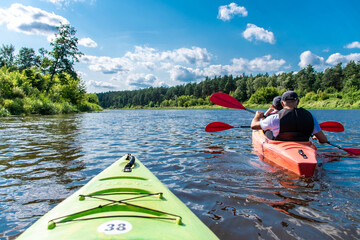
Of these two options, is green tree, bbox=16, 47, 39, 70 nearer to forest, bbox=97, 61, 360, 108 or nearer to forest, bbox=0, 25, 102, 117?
forest, bbox=0, 25, 102, 117

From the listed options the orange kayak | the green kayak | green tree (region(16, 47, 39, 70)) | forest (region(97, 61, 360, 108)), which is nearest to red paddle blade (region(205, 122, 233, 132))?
the orange kayak

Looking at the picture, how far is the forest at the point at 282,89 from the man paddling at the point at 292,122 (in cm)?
4301

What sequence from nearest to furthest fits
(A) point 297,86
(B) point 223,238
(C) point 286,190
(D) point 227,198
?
(B) point 223,238 → (D) point 227,198 → (C) point 286,190 → (A) point 297,86

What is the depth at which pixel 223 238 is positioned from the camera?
85.4 inches

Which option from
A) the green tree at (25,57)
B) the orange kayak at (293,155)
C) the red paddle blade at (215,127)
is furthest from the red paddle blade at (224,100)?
the green tree at (25,57)

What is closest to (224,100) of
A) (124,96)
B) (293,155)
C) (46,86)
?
(293,155)

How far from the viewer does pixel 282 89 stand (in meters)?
66.5

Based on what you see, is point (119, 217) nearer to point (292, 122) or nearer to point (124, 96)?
point (292, 122)

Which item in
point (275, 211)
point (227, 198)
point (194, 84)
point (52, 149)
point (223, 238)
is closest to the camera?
point (223, 238)

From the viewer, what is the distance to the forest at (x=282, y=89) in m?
47.4

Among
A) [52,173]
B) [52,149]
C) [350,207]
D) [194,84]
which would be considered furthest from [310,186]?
[194,84]

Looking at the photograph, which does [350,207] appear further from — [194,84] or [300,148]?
[194,84]

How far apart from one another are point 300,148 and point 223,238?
2570 mm

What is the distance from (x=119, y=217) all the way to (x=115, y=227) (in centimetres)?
18
